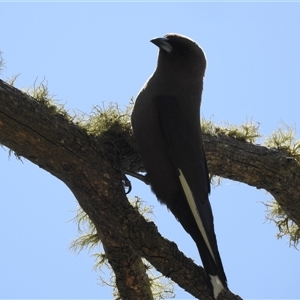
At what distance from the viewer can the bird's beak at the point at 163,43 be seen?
430cm

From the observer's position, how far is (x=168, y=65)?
438 cm

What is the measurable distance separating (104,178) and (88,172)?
10 cm

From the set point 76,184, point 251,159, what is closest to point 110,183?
point 76,184

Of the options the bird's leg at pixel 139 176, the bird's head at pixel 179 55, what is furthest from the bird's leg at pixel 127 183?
the bird's head at pixel 179 55

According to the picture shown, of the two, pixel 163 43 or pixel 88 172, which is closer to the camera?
pixel 88 172

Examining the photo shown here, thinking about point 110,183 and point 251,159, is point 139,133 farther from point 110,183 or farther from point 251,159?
point 251,159

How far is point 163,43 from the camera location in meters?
4.33

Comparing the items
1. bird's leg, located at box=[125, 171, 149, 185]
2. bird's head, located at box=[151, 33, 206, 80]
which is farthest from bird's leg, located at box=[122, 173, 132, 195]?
bird's head, located at box=[151, 33, 206, 80]

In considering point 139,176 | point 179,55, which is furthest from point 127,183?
point 179,55

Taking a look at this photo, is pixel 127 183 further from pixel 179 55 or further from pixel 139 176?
pixel 179 55

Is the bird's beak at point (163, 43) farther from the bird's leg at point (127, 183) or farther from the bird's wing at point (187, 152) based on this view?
the bird's leg at point (127, 183)

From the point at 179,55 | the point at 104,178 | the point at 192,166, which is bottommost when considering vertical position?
the point at 104,178

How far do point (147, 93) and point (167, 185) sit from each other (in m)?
0.63

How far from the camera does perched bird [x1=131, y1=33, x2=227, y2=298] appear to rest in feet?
12.5
